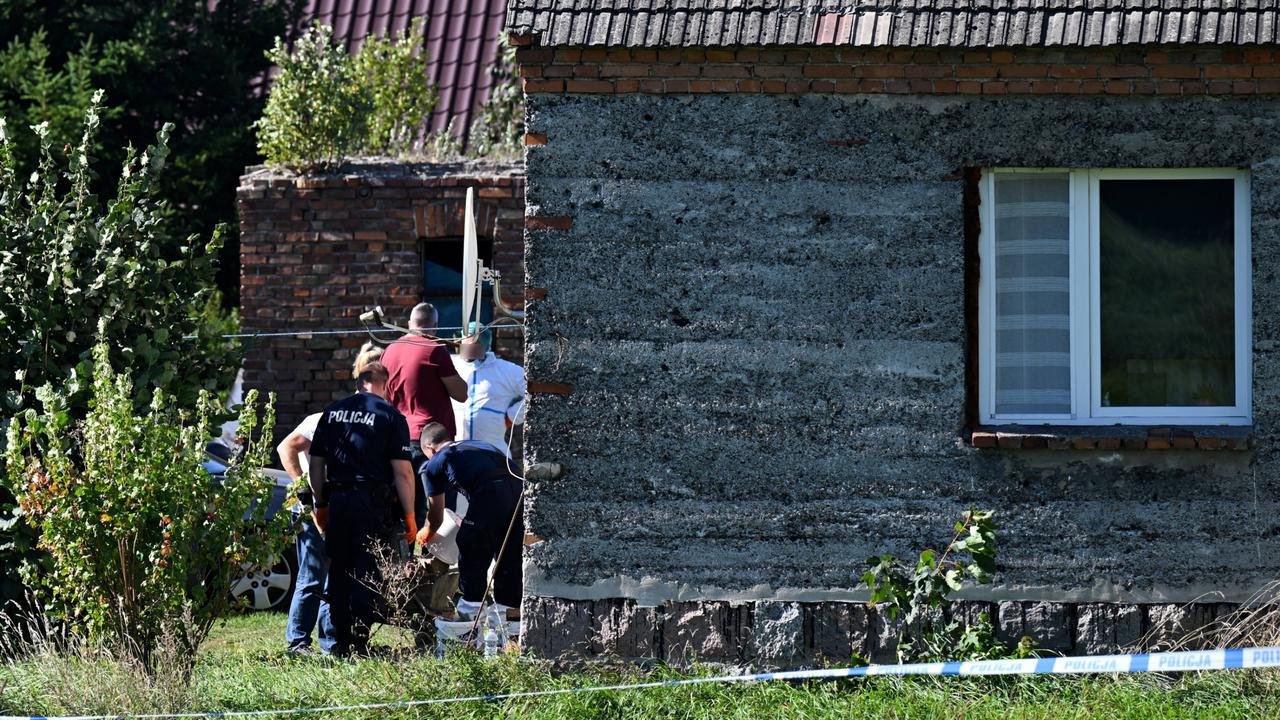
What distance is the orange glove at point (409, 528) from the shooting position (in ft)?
26.9

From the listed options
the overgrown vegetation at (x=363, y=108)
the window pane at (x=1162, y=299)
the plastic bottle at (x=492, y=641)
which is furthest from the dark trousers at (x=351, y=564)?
the overgrown vegetation at (x=363, y=108)

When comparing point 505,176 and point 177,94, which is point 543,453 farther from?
point 177,94

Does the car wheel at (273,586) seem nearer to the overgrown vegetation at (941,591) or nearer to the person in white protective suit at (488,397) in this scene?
the person in white protective suit at (488,397)

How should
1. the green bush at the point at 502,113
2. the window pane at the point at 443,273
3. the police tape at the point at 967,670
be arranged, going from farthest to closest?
1. the green bush at the point at 502,113
2. the window pane at the point at 443,273
3. the police tape at the point at 967,670

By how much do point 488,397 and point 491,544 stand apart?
146cm

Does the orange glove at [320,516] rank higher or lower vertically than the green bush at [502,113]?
lower

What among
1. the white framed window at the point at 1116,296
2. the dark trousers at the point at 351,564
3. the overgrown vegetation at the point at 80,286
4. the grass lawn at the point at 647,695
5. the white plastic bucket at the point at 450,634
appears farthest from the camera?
the dark trousers at the point at 351,564

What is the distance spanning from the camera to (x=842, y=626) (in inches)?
266

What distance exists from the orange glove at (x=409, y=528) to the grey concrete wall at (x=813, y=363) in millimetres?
1509

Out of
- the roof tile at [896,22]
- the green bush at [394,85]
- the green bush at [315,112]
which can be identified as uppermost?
the green bush at [394,85]

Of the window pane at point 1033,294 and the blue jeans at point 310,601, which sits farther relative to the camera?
the blue jeans at point 310,601

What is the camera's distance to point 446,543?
8.38 m

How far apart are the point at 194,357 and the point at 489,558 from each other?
6.49ft

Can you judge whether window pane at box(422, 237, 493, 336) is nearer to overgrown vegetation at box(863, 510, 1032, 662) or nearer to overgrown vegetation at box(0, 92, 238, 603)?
overgrown vegetation at box(0, 92, 238, 603)
